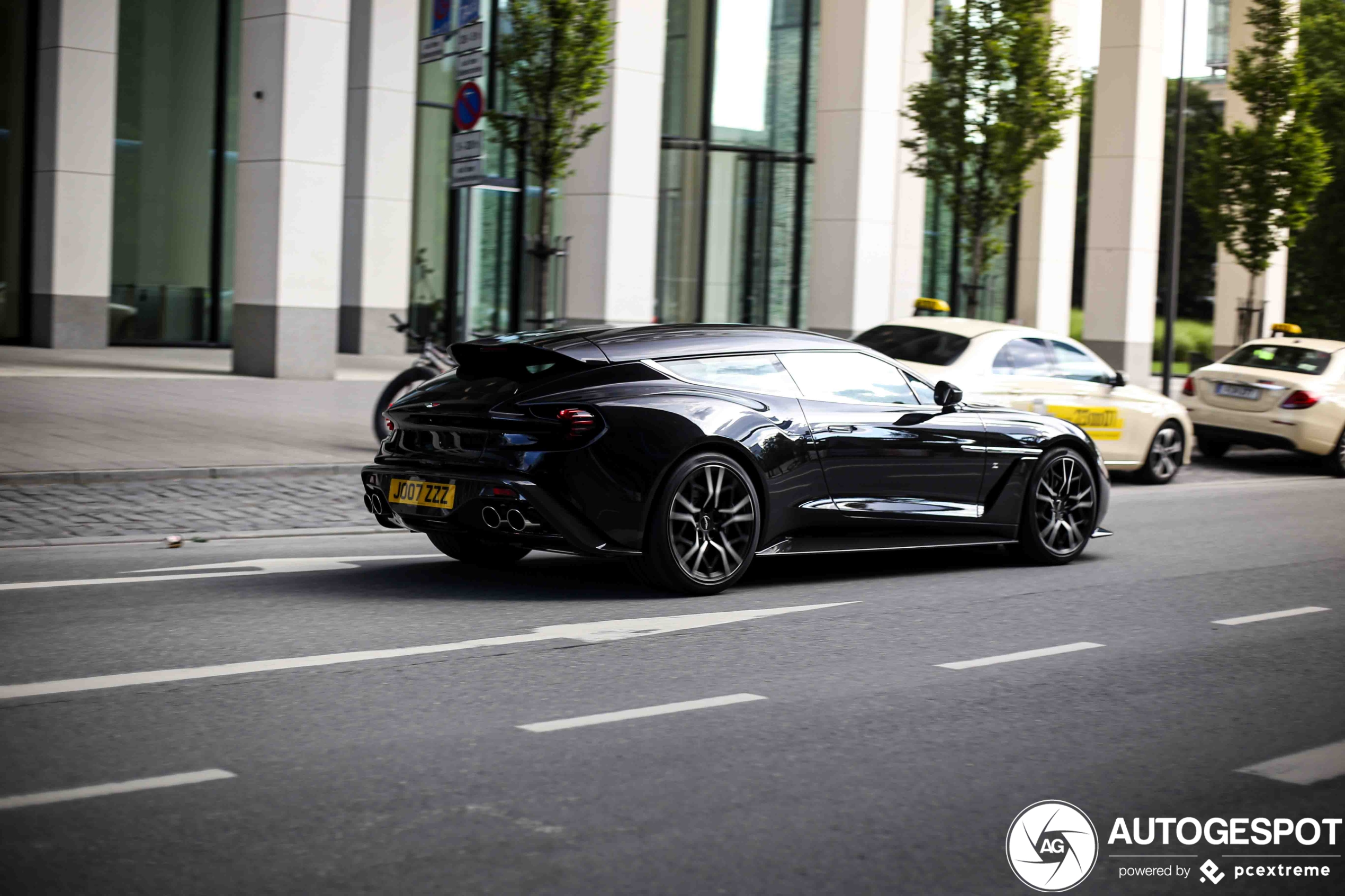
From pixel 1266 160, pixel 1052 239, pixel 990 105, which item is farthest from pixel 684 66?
pixel 990 105

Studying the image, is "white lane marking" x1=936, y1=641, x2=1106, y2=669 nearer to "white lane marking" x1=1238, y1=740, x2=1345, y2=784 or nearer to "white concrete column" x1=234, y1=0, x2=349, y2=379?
"white lane marking" x1=1238, y1=740, x2=1345, y2=784

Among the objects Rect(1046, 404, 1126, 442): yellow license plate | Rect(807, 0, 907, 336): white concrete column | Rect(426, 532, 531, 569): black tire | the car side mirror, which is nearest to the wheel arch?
Rect(426, 532, 531, 569): black tire

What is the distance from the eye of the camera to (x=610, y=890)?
3867mm

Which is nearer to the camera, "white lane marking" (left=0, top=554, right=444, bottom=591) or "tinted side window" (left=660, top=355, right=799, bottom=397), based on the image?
"white lane marking" (left=0, top=554, right=444, bottom=591)

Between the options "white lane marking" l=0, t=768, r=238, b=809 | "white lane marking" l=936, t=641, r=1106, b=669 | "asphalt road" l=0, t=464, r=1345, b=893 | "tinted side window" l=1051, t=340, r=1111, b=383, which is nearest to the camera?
"asphalt road" l=0, t=464, r=1345, b=893

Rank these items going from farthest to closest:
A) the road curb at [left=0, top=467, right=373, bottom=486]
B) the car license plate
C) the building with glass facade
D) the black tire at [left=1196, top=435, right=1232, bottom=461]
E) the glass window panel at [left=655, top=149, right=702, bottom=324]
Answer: the glass window panel at [left=655, top=149, right=702, bottom=324] → the building with glass facade → the black tire at [left=1196, top=435, right=1232, bottom=461] → the car license plate → the road curb at [left=0, top=467, right=373, bottom=486]

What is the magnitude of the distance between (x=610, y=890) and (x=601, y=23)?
13.0m

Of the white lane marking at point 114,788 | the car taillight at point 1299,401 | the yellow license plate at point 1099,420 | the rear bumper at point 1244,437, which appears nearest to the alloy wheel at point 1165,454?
the yellow license plate at point 1099,420

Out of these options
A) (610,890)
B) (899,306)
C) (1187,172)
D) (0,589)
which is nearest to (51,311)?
(899,306)

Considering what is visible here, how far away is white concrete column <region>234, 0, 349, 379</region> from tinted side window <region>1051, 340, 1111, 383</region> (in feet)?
33.4

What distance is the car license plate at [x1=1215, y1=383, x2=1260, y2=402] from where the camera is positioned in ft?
57.8

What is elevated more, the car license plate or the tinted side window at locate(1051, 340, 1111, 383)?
the tinted side window at locate(1051, 340, 1111, 383)

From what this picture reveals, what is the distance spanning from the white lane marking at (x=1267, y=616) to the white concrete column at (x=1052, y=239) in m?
26.4

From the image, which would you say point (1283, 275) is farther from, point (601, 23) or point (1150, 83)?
point (601, 23)
